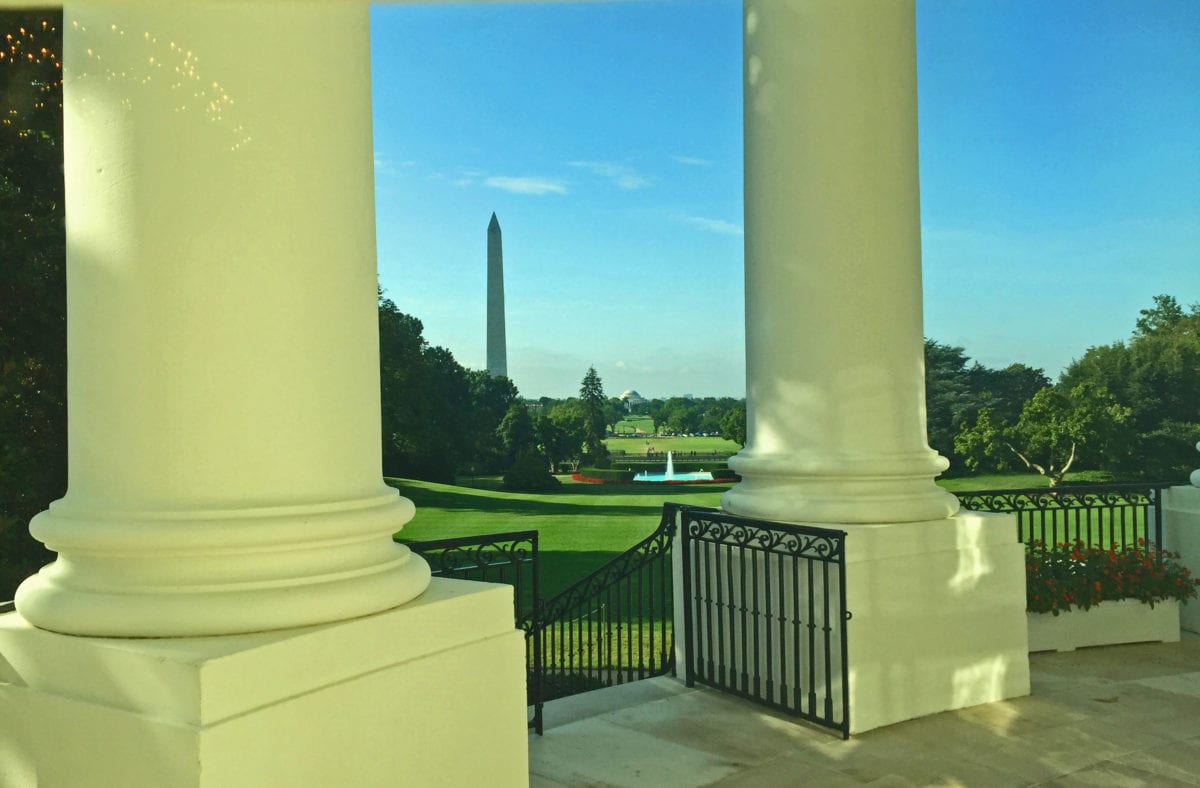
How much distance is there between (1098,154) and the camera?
102m

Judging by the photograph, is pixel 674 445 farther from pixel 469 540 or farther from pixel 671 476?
pixel 469 540

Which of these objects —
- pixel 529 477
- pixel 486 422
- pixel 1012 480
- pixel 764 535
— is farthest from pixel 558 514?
pixel 764 535

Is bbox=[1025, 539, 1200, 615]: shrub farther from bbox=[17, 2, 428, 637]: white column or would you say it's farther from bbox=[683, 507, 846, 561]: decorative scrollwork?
bbox=[17, 2, 428, 637]: white column

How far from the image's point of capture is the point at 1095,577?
17.3m

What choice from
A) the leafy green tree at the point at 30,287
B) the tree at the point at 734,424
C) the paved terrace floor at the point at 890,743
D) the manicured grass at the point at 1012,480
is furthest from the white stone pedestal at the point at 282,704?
the manicured grass at the point at 1012,480

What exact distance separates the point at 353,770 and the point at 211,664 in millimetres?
1182

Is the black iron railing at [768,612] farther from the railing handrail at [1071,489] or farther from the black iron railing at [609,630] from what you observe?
the railing handrail at [1071,489]

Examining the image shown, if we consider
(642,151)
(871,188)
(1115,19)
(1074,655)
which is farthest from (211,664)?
(642,151)

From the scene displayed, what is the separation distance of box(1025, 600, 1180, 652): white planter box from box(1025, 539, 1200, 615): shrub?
0.14 meters

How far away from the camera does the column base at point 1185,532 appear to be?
733 inches

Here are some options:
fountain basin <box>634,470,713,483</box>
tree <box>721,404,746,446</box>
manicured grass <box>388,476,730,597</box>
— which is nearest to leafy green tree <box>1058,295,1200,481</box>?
tree <box>721,404,746,446</box>

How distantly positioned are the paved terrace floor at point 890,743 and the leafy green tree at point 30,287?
31.8ft

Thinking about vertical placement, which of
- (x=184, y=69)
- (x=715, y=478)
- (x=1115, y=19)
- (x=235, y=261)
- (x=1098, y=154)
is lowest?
(x=715, y=478)

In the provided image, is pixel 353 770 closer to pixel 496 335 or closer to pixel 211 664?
pixel 211 664
